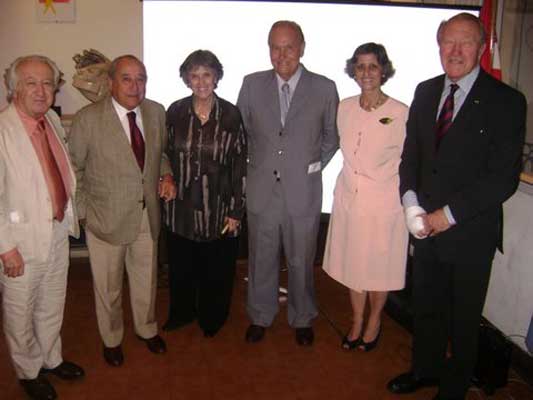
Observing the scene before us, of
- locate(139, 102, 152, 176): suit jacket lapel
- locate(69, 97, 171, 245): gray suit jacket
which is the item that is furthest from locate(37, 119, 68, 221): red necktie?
locate(139, 102, 152, 176): suit jacket lapel

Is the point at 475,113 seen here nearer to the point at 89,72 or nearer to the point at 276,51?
the point at 276,51

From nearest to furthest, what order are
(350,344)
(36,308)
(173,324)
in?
(36,308), (350,344), (173,324)

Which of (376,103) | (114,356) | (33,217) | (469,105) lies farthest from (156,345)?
(469,105)

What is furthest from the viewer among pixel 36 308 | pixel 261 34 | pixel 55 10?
pixel 55 10

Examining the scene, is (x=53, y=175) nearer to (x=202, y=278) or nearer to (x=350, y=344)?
(x=202, y=278)

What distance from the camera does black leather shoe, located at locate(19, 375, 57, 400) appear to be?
238 centimetres

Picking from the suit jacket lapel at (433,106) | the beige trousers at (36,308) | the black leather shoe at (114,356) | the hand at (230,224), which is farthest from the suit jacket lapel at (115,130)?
the suit jacket lapel at (433,106)

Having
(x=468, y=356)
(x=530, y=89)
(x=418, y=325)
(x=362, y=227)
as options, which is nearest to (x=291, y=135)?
(x=362, y=227)

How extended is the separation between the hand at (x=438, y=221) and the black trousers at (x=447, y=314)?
131 millimetres

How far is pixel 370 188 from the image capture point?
8.57 ft

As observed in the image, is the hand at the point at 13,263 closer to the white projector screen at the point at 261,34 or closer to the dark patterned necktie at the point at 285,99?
the dark patterned necktie at the point at 285,99

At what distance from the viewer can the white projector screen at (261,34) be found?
11.7 feet

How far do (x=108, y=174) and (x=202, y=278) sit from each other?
884 millimetres

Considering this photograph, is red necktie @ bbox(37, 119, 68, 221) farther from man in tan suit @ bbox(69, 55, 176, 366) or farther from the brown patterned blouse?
the brown patterned blouse
